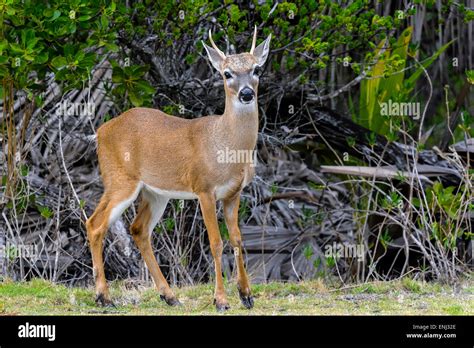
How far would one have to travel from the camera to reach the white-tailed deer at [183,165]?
28.3ft

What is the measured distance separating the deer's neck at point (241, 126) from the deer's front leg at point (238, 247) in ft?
1.51

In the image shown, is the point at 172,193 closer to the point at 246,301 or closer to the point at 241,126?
the point at 241,126

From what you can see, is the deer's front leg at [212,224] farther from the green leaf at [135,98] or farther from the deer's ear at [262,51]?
the green leaf at [135,98]

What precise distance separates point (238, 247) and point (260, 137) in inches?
119

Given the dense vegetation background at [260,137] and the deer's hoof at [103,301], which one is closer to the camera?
the deer's hoof at [103,301]

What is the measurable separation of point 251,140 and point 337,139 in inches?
134

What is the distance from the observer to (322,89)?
1204 centimetres

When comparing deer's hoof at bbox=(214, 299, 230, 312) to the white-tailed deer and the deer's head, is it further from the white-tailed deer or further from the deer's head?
the deer's head

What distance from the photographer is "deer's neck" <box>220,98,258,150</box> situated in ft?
28.4

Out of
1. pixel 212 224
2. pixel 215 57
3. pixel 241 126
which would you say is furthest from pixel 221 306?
pixel 215 57

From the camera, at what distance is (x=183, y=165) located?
8.99 metres

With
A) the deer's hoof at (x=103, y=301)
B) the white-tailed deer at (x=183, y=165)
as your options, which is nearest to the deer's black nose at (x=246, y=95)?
the white-tailed deer at (x=183, y=165)

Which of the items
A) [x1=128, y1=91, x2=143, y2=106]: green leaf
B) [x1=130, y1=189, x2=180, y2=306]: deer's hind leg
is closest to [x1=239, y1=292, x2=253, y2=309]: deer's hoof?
[x1=130, y1=189, x2=180, y2=306]: deer's hind leg
